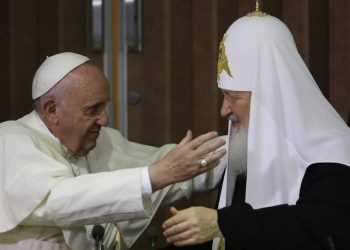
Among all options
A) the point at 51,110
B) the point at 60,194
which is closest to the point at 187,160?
the point at 60,194

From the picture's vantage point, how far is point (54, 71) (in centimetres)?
361

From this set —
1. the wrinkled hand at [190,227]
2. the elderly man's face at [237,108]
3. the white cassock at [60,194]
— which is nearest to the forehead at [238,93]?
the elderly man's face at [237,108]

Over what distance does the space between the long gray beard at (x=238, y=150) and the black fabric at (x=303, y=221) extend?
0.40 m

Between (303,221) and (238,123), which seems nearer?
(303,221)

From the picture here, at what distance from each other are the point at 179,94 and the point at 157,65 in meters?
0.20

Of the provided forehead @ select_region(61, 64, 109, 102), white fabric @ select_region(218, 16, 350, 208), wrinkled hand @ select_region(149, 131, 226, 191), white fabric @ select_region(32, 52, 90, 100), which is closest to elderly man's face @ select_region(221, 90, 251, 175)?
white fabric @ select_region(218, 16, 350, 208)

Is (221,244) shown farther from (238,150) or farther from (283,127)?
(283,127)

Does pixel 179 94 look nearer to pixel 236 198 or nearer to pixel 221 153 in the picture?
pixel 236 198

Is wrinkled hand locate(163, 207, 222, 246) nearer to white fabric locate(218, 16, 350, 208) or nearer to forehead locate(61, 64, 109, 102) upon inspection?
white fabric locate(218, 16, 350, 208)

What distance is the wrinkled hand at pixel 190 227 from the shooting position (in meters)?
2.91

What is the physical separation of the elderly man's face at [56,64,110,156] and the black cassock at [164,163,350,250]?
84 cm

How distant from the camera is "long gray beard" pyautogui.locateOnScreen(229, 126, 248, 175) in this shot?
333 centimetres

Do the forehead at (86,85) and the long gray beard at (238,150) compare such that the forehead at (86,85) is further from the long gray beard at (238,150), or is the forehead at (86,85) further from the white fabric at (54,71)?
the long gray beard at (238,150)

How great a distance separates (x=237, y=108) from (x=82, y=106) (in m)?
0.65
